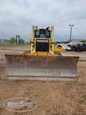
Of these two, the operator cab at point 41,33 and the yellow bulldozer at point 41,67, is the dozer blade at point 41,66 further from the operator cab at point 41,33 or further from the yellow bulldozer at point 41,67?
the operator cab at point 41,33

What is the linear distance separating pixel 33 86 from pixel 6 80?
1.14 m

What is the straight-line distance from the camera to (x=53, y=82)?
6.45 meters

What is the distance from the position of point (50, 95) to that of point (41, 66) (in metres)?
2.18

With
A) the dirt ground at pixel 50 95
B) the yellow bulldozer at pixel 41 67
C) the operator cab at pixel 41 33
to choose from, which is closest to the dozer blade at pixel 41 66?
the yellow bulldozer at pixel 41 67

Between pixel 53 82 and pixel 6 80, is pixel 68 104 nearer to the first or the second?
pixel 53 82

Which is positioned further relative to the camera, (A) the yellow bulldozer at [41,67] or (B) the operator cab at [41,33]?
(B) the operator cab at [41,33]

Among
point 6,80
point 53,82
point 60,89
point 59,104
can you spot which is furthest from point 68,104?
point 6,80

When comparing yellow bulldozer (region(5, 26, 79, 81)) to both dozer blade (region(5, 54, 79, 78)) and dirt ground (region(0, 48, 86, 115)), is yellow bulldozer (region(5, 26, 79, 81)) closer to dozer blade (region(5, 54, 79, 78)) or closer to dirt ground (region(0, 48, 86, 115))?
dozer blade (region(5, 54, 79, 78))

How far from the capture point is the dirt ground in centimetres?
396

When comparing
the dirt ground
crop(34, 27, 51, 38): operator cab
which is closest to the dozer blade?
the dirt ground

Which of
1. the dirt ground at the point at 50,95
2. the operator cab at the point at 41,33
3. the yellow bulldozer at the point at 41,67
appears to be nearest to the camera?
the dirt ground at the point at 50,95

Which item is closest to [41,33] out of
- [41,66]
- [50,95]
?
[41,66]

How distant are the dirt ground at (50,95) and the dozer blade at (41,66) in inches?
21.8

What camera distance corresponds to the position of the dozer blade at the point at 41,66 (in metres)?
6.88
